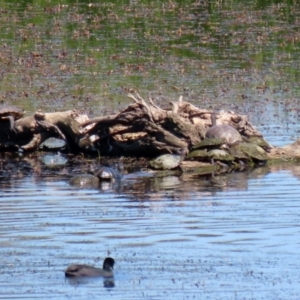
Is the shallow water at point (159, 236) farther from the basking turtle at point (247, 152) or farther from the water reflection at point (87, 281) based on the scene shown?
the basking turtle at point (247, 152)

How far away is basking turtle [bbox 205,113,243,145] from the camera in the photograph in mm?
17011

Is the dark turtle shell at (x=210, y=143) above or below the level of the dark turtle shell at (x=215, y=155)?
above

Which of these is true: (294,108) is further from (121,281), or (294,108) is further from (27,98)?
(121,281)

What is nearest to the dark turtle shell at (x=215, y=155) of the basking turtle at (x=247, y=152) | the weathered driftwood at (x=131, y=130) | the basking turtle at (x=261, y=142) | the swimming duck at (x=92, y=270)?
the basking turtle at (x=247, y=152)

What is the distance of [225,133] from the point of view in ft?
55.9

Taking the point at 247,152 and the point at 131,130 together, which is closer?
the point at 247,152

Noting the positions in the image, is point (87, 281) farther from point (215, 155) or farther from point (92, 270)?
point (215, 155)

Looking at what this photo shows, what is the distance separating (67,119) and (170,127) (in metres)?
1.75

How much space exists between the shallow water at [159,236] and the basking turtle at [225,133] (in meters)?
0.87

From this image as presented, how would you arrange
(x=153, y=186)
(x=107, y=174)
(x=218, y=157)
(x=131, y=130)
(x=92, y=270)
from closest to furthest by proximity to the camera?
(x=92, y=270), (x=153, y=186), (x=107, y=174), (x=218, y=157), (x=131, y=130)

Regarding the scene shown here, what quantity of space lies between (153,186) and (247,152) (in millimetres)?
2120

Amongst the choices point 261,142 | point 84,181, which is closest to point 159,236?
point 84,181

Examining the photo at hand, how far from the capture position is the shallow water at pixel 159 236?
10.5 metres

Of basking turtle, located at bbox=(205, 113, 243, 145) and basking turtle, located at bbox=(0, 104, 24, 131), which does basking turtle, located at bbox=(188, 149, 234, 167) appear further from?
basking turtle, located at bbox=(0, 104, 24, 131)
